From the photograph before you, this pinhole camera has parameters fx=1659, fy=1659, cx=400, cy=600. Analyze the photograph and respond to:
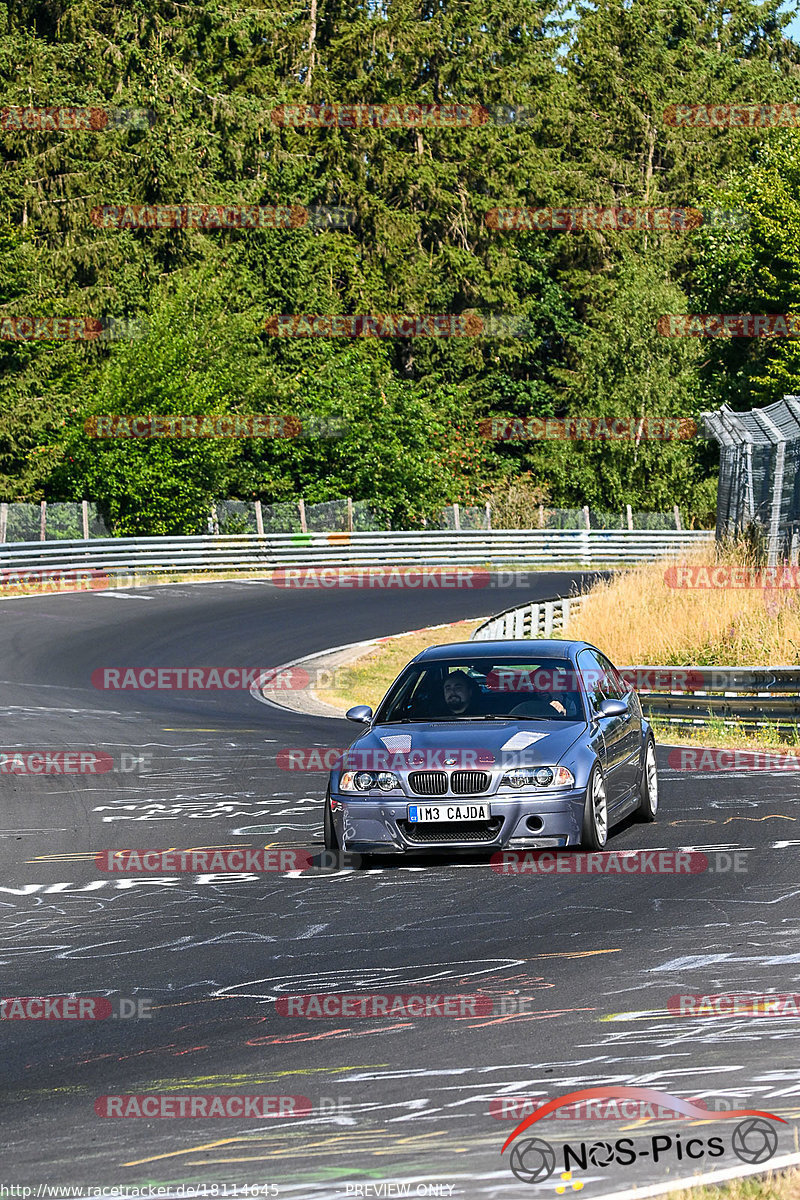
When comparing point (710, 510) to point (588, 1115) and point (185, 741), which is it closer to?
point (185, 741)

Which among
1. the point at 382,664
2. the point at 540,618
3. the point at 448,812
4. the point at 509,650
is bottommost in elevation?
the point at 382,664

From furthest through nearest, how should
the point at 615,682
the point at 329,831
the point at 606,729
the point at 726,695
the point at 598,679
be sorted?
the point at 726,695 < the point at 615,682 < the point at 598,679 < the point at 606,729 < the point at 329,831

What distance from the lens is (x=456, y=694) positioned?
11.8 meters

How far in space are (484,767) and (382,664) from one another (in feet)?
57.6

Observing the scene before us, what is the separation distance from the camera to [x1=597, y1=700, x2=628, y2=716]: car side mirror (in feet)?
37.9

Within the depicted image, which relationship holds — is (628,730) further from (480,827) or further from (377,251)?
(377,251)

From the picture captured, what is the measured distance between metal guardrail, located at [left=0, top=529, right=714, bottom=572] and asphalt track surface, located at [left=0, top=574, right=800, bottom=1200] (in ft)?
78.4

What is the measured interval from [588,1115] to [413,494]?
47655 mm

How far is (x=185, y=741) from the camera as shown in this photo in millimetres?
19047

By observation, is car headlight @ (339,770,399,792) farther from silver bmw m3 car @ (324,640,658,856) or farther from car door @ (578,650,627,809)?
car door @ (578,650,627,809)

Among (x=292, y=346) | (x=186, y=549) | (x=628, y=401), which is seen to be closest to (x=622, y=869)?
(x=186, y=549)

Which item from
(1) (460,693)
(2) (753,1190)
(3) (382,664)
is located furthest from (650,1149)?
(3) (382,664)

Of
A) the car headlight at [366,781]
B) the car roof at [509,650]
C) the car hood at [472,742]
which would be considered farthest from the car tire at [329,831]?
the car roof at [509,650]

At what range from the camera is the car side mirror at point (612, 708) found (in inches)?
454
